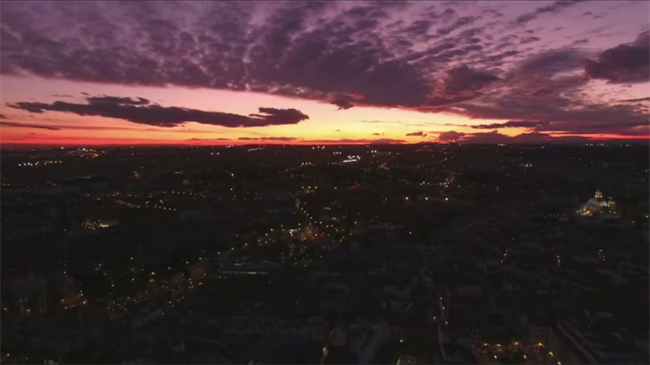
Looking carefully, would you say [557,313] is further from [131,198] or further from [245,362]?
[131,198]

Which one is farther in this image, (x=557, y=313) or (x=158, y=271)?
(x=158, y=271)

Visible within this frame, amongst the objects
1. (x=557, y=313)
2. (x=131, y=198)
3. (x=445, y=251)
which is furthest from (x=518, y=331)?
(x=131, y=198)

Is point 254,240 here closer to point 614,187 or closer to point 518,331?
point 518,331

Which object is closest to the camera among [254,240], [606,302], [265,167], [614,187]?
[606,302]

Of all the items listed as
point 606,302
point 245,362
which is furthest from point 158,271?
point 606,302

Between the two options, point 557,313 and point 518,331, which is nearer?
point 518,331

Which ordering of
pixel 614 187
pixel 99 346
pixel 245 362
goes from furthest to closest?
pixel 614 187 < pixel 99 346 < pixel 245 362
